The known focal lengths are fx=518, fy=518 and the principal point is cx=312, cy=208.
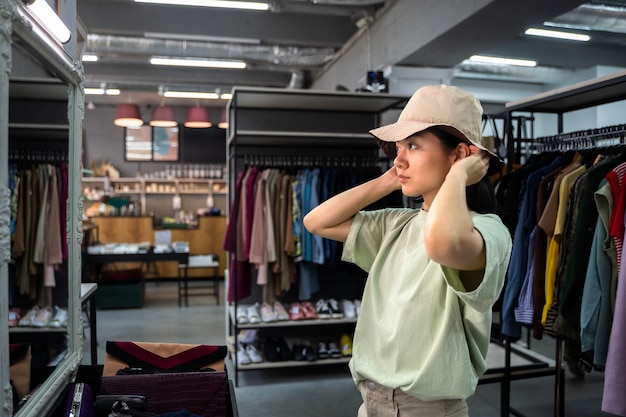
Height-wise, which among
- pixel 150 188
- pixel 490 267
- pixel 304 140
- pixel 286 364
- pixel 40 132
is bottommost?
pixel 286 364

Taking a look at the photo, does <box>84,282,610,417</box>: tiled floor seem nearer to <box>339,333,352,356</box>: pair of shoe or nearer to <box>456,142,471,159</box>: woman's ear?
<box>339,333,352,356</box>: pair of shoe

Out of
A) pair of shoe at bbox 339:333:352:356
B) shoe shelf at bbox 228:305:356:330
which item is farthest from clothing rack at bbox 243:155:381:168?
pair of shoe at bbox 339:333:352:356

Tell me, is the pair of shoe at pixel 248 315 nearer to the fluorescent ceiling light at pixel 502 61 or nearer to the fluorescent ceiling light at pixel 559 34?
the fluorescent ceiling light at pixel 559 34

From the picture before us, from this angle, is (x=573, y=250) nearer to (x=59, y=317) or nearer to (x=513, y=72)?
(x=59, y=317)

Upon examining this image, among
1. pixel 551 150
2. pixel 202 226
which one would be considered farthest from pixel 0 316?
pixel 202 226

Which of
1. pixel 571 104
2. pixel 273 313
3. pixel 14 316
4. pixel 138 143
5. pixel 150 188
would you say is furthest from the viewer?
pixel 138 143

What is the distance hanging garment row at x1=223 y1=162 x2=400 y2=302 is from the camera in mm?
4102

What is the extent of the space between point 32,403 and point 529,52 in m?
6.71

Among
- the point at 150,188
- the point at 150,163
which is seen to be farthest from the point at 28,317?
the point at 150,163

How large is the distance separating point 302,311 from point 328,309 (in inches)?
8.8

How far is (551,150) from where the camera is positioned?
10.5 feet

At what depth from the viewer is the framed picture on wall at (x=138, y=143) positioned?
1062cm

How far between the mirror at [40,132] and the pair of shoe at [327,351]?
8.83 ft

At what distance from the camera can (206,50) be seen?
6.57 meters
